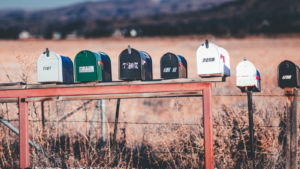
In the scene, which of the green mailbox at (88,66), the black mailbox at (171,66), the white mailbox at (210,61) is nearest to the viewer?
the white mailbox at (210,61)

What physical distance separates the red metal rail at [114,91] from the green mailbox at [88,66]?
11 centimetres

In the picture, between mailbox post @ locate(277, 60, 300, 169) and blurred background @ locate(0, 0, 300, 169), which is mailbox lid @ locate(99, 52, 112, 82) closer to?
blurred background @ locate(0, 0, 300, 169)

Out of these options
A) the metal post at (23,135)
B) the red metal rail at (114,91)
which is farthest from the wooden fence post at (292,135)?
the metal post at (23,135)

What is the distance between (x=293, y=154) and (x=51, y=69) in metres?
2.75

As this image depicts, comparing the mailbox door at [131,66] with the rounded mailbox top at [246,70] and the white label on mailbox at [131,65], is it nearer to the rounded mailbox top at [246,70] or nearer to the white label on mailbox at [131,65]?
the white label on mailbox at [131,65]

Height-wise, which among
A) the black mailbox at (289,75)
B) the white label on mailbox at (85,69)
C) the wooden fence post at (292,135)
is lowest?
the wooden fence post at (292,135)

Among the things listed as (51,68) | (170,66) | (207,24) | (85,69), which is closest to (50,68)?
(51,68)

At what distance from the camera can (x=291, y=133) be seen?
3.35 metres

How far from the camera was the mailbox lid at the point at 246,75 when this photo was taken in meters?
3.36

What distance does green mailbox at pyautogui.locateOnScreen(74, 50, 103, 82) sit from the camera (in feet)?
10.8

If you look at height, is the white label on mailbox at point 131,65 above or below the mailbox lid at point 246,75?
above

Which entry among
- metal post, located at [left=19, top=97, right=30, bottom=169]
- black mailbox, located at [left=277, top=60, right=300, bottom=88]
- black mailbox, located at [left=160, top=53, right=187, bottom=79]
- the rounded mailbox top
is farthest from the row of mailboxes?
black mailbox, located at [left=277, top=60, right=300, bottom=88]

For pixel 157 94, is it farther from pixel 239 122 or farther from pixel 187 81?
pixel 239 122

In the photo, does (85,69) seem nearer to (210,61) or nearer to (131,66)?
(131,66)
